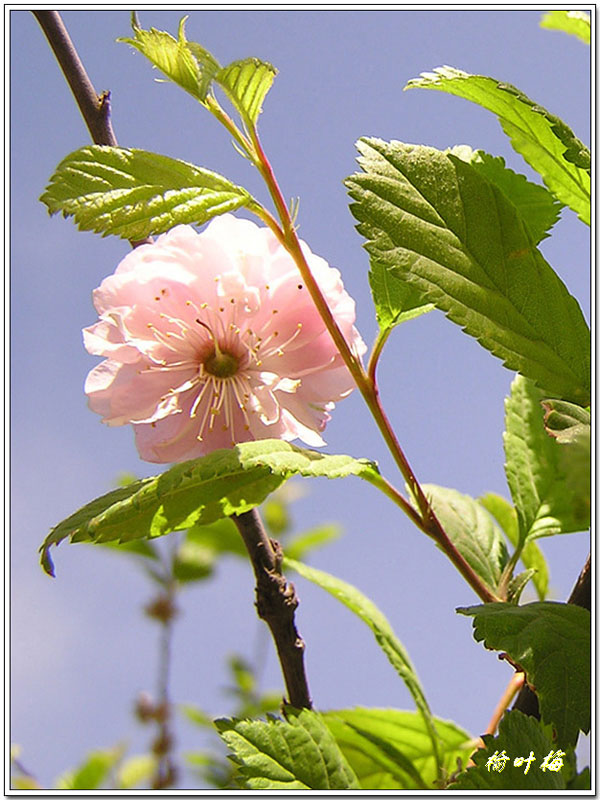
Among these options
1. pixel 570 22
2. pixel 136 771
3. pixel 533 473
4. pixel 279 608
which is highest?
pixel 570 22

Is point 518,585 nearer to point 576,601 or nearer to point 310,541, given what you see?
point 576,601

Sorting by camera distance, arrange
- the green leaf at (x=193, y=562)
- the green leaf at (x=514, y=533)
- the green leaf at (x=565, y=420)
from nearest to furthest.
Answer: the green leaf at (x=565, y=420) < the green leaf at (x=514, y=533) < the green leaf at (x=193, y=562)

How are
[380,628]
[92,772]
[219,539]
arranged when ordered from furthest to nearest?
[219,539]
[92,772]
[380,628]

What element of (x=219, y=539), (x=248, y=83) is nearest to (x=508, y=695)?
(x=248, y=83)

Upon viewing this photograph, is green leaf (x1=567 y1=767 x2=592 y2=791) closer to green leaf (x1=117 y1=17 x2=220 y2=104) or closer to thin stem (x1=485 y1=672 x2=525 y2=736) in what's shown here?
thin stem (x1=485 y1=672 x2=525 y2=736)

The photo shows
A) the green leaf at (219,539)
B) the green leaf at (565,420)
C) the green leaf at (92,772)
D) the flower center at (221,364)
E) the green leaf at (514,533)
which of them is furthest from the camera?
the green leaf at (219,539)

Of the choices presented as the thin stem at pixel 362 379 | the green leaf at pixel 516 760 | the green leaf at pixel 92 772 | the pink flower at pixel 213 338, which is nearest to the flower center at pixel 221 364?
the pink flower at pixel 213 338

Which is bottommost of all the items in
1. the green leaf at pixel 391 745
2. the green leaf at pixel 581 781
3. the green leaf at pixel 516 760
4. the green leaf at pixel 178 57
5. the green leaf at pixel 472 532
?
the green leaf at pixel 391 745

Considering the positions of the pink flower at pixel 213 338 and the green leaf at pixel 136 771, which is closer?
the pink flower at pixel 213 338

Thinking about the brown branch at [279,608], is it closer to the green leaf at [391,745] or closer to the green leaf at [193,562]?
the green leaf at [391,745]
